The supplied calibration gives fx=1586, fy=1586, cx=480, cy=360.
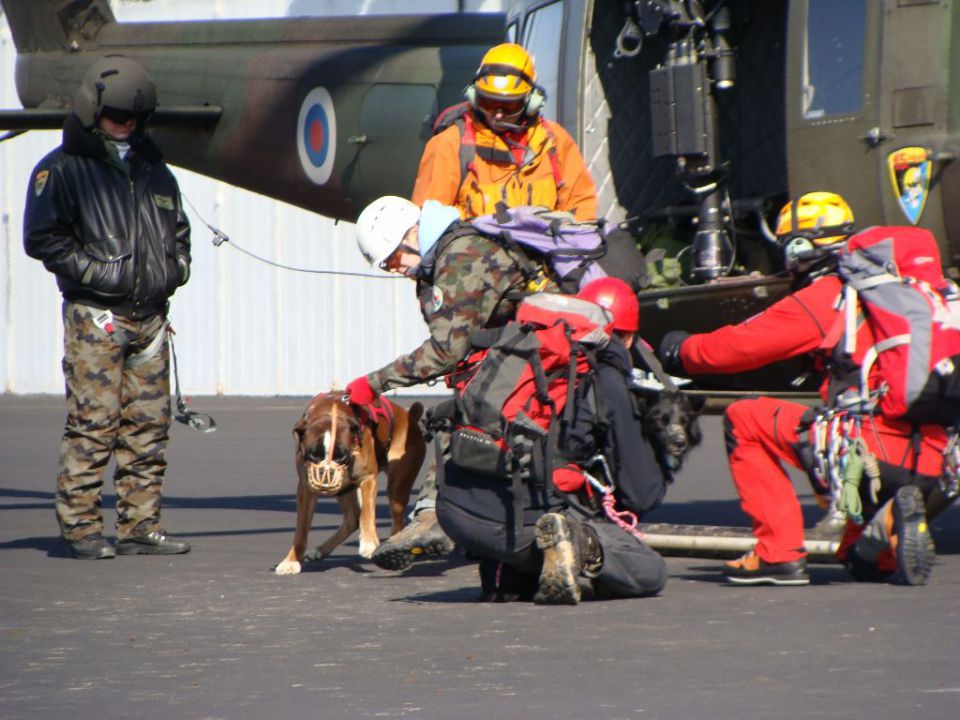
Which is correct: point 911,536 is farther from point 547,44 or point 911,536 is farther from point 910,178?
point 547,44

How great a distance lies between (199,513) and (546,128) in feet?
12.0

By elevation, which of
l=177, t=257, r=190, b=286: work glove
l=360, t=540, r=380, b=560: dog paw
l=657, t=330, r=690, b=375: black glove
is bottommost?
l=360, t=540, r=380, b=560: dog paw

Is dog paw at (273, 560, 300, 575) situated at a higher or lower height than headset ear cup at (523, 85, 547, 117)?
lower

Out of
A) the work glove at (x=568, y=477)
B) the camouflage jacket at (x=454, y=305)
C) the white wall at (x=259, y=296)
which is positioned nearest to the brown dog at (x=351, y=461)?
the camouflage jacket at (x=454, y=305)

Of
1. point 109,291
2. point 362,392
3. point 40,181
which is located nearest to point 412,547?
point 362,392

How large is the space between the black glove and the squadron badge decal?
1304 millimetres

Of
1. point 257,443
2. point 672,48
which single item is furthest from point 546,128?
point 257,443

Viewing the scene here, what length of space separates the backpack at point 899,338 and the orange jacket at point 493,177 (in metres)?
1.56

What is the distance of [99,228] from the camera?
762 cm

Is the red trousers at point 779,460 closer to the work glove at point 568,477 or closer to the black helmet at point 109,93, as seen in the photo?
the work glove at point 568,477

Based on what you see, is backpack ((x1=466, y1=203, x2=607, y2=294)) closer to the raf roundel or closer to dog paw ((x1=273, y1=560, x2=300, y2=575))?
dog paw ((x1=273, y1=560, x2=300, y2=575))

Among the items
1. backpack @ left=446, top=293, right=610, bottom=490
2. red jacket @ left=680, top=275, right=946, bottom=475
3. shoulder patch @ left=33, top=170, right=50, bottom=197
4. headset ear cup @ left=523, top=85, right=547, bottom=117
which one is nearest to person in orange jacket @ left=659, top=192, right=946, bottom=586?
red jacket @ left=680, top=275, right=946, bottom=475

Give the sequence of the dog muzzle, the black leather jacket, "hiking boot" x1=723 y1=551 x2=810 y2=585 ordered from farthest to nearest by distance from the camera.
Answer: the black leather jacket < the dog muzzle < "hiking boot" x1=723 y1=551 x2=810 y2=585

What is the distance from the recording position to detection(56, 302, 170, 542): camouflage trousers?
7574 millimetres
